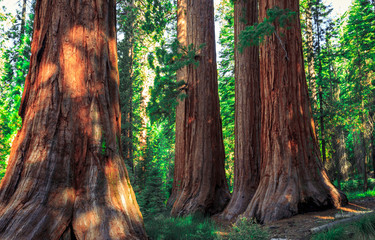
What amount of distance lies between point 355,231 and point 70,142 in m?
3.60

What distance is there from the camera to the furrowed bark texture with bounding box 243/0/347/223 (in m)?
6.08

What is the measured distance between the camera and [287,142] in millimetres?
6461

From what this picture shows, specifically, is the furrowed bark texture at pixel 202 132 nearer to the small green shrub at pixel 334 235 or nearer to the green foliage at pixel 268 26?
the green foliage at pixel 268 26

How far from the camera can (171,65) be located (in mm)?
9047

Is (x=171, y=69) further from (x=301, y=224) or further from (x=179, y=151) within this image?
(x=301, y=224)

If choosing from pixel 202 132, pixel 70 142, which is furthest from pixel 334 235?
pixel 202 132

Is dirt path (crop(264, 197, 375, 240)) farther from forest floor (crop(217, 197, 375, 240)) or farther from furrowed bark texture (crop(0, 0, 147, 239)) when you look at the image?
furrowed bark texture (crop(0, 0, 147, 239))

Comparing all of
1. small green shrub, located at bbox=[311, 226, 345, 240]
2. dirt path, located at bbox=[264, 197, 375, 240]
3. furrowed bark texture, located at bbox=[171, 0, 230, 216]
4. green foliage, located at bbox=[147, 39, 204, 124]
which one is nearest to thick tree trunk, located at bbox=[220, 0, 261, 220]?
furrowed bark texture, located at bbox=[171, 0, 230, 216]

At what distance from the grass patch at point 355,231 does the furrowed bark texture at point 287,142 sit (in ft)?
7.23

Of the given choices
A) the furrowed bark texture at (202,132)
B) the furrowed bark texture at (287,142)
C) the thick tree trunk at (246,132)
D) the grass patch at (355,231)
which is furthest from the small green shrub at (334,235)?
the furrowed bark texture at (202,132)

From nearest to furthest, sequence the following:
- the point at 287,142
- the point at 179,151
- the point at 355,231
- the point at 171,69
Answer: the point at 355,231, the point at 287,142, the point at 171,69, the point at 179,151

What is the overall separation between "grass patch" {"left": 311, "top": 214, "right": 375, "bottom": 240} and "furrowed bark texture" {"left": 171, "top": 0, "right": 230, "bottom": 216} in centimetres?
502

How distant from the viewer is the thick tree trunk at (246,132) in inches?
314

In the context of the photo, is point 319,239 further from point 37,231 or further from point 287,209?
point 37,231
